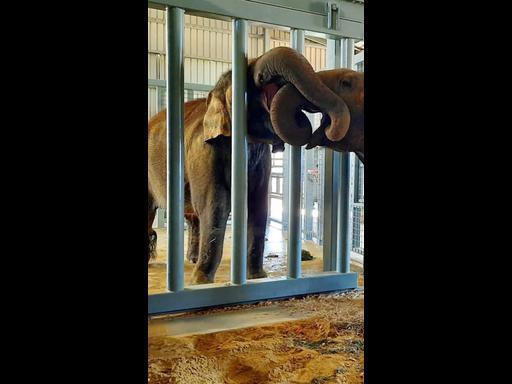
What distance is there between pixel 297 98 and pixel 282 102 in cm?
15

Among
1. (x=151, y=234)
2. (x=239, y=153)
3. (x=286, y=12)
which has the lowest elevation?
(x=151, y=234)

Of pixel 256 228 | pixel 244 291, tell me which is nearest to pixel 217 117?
pixel 256 228

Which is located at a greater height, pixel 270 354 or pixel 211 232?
pixel 211 232

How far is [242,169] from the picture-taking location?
11.9ft

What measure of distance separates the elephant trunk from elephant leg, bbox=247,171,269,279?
113 centimetres

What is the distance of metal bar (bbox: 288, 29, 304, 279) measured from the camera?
393 centimetres

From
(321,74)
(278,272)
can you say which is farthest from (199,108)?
(278,272)

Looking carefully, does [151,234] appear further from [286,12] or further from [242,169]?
[286,12]

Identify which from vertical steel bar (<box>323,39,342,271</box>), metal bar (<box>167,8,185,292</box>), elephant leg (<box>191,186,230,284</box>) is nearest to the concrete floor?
elephant leg (<box>191,186,230,284</box>)

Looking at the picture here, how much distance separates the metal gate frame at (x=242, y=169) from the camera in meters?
3.37
